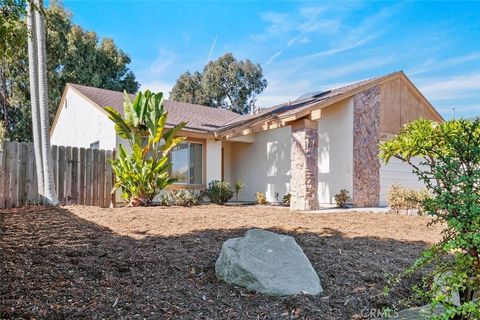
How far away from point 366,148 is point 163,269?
10168 millimetres

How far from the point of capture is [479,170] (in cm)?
264

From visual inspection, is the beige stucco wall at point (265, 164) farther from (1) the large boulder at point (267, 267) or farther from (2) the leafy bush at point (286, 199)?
(1) the large boulder at point (267, 267)

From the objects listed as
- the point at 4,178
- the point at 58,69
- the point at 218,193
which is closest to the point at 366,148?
the point at 218,193

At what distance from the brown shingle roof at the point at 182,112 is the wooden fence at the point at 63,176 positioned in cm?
342

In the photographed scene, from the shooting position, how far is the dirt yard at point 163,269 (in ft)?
10.5

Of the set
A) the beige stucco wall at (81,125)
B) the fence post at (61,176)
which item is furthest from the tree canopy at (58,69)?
the fence post at (61,176)

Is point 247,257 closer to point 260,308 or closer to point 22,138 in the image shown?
point 260,308

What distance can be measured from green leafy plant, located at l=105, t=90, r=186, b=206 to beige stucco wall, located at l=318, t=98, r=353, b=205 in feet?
18.8

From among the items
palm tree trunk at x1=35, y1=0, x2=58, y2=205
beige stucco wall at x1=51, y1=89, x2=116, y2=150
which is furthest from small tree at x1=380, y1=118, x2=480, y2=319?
beige stucco wall at x1=51, y1=89, x2=116, y2=150

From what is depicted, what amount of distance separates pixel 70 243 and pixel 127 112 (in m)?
6.32

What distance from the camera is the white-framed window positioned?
13852mm

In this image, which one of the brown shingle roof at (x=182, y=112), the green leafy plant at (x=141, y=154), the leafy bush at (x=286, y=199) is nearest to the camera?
the green leafy plant at (x=141, y=154)

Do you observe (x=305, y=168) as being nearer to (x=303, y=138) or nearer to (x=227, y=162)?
(x=303, y=138)

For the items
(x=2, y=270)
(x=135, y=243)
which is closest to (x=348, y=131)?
(x=135, y=243)
